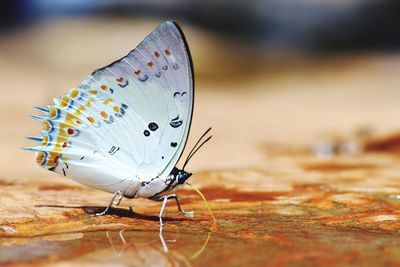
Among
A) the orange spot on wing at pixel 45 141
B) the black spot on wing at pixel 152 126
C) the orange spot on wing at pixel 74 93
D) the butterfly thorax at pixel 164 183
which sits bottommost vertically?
the butterfly thorax at pixel 164 183

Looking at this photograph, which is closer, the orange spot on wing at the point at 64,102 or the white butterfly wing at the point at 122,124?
the white butterfly wing at the point at 122,124

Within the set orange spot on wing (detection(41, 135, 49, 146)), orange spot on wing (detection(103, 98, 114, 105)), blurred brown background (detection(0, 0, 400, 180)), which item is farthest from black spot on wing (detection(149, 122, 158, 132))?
blurred brown background (detection(0, 0, 400, 180))

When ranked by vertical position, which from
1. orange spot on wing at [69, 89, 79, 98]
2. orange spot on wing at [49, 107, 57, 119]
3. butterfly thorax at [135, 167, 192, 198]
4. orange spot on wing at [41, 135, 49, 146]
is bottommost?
butterfly thorax at [135, 167, 192, 198]

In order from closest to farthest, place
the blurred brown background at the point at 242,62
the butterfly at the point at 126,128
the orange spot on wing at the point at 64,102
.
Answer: the butterfly at the point at 126,128
the orange spot on wing at the point at 64,102
the blurred brown background at the point at 242,62

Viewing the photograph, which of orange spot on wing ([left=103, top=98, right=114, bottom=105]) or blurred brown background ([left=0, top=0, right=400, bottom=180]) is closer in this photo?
orange spot on wing ([left=103, top=98, right=114, bottom=105])

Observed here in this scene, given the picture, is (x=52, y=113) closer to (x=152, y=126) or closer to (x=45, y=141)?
(x=45, y=141)

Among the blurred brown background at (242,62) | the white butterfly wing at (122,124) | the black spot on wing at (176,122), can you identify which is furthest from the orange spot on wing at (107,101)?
the blurred brown background at (242,62)

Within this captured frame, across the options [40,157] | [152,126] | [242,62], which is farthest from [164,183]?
[242,62]

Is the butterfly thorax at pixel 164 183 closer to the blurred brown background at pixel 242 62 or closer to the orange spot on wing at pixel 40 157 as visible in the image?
the orange spot on wing at pixel 40 157

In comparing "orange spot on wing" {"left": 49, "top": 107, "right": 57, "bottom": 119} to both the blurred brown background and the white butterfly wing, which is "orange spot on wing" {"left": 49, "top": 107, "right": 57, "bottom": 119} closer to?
the white butterfly wing
